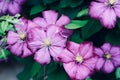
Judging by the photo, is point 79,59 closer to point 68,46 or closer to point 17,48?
point 68,46

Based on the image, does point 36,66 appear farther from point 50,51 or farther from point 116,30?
point 116,30

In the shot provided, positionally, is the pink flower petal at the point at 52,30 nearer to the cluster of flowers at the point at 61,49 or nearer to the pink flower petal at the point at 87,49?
the cluster of flowers at the point at 61,49

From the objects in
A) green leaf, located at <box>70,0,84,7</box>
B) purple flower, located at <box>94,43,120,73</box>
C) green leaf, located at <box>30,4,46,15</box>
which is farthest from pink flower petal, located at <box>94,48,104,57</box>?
green leaf, located at <box>30,4,46,15</box>

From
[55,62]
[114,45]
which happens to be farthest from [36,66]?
[114,45]

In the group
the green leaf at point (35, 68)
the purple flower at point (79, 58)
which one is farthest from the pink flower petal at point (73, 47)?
the green leaf at point (35, 68)

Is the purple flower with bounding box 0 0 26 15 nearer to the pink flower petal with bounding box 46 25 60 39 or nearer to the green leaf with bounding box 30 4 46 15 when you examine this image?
the green leaf with bounding box 30 4 46 15

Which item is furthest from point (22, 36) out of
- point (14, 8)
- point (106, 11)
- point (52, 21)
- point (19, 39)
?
point (106, 11)
